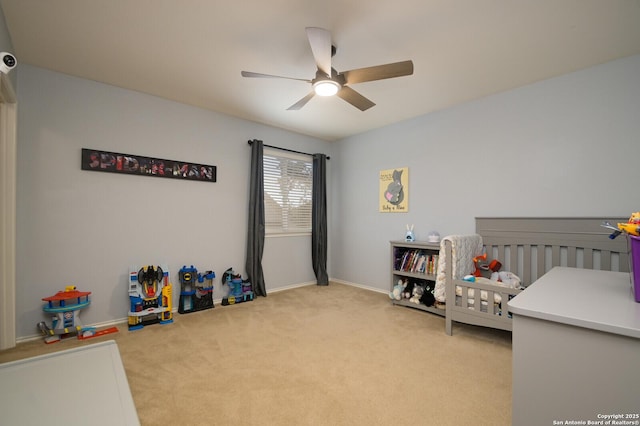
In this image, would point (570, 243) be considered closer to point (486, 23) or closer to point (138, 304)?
point (486, 23)

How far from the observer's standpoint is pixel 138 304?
2.77m

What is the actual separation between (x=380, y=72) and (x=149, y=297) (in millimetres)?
3018

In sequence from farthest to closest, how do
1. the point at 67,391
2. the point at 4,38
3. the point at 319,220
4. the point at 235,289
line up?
the point at 319,220, the point at 235,289, the point at 4,38, the point at 67,391

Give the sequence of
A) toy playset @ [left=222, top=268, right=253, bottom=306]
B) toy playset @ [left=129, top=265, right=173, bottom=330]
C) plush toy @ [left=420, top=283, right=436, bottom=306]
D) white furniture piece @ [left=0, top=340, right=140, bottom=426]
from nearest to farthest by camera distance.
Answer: white furniture piece @ [left=0, top=340, right=140, bottom=426] → toy playset @ [left=129, top=265, right=173, bottom=330] → plush toy @ [left=420, top=283, right=436, bottom=306] → toy playset @ [left=222, top=268, right=253, bottom=306]

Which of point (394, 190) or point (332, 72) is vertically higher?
point (332, 72)

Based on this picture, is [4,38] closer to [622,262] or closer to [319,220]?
[319,220]

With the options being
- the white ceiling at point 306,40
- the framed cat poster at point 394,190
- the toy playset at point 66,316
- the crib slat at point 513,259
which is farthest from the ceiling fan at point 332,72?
the toy playset at point 66,316

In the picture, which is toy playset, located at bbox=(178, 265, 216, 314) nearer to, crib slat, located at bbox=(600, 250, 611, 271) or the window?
the window

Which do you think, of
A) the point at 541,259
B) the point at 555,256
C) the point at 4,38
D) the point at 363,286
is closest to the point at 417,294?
the point at 363,286

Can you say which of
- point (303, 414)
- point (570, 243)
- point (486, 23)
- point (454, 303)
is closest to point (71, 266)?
point (303, 414)

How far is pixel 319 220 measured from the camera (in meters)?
4.52

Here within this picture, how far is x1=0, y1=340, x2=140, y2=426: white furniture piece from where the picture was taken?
60 centimetres

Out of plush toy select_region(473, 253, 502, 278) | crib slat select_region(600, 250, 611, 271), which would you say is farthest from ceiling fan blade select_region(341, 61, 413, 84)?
crib slat select_region(600, 250, 611, 271)

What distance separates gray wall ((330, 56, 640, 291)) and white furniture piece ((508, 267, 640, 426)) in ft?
6.96
